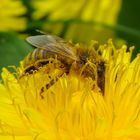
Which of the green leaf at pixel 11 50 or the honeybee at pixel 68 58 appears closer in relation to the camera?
the honeybee at pixel 68 58

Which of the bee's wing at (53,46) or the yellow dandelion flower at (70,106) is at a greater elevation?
the bee's wing at (53,46)

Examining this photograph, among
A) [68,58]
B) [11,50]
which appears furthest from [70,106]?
[11,50]

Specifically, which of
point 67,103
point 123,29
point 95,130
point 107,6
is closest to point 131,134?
point 95,130

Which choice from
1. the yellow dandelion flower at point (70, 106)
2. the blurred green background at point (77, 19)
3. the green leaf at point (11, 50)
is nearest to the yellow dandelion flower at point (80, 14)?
the blurred green background at point (77, 19)

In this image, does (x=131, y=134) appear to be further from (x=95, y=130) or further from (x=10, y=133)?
(x=10, y=133)

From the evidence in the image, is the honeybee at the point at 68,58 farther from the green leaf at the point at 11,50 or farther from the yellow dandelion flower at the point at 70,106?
the green leaf at the point at 11,50

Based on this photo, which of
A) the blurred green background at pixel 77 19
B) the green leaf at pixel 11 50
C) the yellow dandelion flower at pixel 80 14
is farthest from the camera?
the yellow dandelion flower at pixel 80 14

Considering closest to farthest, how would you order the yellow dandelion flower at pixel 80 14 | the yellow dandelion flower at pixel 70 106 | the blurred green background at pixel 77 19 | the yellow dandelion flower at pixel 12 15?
the yellow dandelion flower at pixel 70 106 < the blurred green background at pixel 77 19 < the yellow dandelion flower at pixel 12 15 < the yellow dandelion flower at pixel 80 14

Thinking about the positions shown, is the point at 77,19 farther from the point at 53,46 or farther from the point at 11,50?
the point at 53,46
